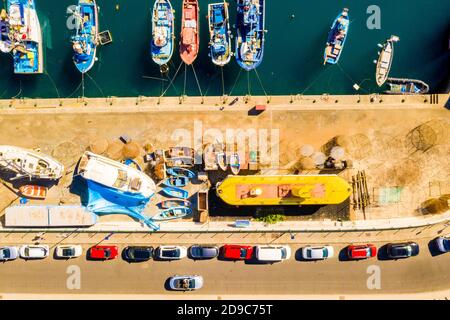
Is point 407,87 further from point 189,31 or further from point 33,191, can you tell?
point 33,191

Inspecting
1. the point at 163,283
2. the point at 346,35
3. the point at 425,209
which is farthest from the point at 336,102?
the point at 163,283

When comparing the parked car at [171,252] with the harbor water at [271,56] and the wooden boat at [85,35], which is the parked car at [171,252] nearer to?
the harbor water at [271,56]

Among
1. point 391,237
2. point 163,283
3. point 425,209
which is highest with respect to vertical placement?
point 425,209

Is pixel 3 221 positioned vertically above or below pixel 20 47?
below

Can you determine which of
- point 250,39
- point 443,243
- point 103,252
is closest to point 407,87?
point 443,243

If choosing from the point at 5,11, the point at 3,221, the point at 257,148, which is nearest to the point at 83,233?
the point at 3,221

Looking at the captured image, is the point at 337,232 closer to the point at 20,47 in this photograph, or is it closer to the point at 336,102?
the point at 336,102
